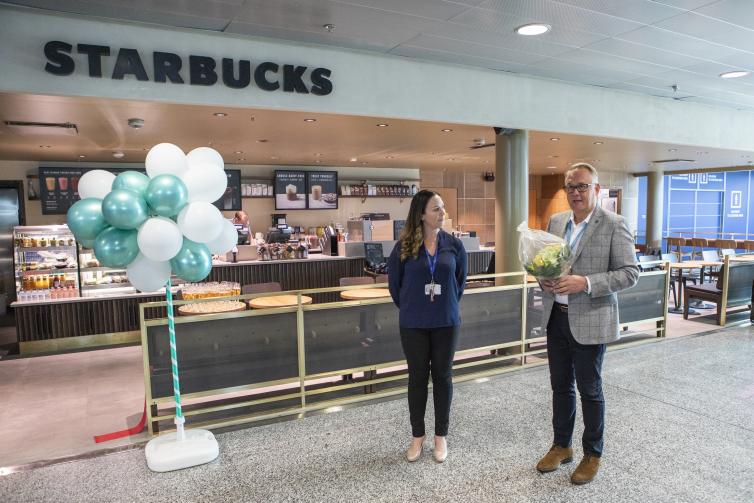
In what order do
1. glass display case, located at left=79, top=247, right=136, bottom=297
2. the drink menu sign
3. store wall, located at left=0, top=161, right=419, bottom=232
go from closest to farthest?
1. glass display case, located at left=79, top=247, right=136, bottom=297
2. the drink menu sign
3. store wall, located at left=0, top=161, right=419, bottom=232

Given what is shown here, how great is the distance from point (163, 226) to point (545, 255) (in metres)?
2.19

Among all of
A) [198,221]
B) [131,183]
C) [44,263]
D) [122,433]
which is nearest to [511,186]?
[198,221]

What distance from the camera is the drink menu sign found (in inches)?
346

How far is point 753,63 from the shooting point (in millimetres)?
5465

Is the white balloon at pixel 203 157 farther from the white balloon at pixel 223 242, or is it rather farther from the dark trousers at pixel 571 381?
the dark trousers at pixel 571 381

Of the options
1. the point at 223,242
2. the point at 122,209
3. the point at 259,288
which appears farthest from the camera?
the point at 259,288

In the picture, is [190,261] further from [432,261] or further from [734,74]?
[734,74]

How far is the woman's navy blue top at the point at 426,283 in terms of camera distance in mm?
3064

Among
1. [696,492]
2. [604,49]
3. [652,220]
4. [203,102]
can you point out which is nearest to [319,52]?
[203,102]

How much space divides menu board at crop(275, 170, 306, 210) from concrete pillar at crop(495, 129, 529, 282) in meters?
5.98

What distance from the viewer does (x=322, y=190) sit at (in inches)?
446

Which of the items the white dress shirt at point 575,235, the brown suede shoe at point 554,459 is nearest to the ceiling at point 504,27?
the white dress shirt at point 575,235

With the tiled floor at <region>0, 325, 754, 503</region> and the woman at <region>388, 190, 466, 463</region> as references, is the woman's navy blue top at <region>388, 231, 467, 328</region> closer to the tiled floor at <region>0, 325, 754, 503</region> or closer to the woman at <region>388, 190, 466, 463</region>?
the woman at <region>388, 190, 466, 463</region>

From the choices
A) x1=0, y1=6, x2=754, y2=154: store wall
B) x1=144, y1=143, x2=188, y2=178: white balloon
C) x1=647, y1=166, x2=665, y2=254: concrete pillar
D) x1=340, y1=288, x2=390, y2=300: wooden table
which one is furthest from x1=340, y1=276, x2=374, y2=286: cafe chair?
x1=647, y1=166, x2=665, y2=254: concrete pillar
